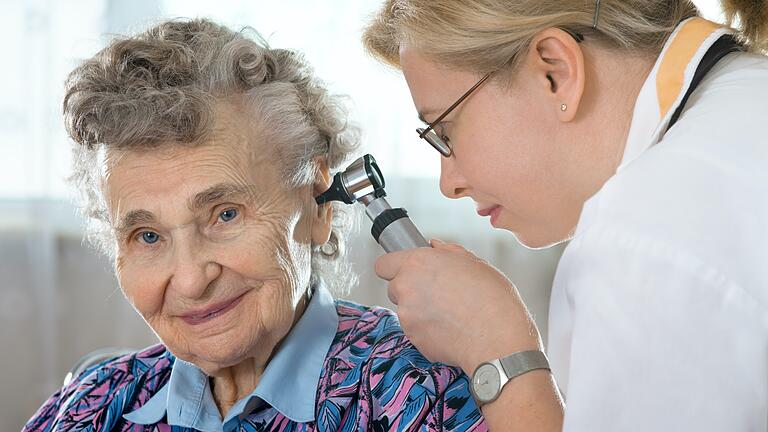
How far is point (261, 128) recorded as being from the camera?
1514 mm

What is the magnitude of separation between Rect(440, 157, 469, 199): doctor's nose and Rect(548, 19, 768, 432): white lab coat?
0.37m

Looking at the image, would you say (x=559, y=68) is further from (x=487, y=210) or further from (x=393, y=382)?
(x=393, y=382)

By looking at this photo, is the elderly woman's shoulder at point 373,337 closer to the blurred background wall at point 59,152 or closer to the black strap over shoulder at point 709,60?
the black strap over shoulder at point 709,60

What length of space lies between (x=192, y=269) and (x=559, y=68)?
25.0 inches

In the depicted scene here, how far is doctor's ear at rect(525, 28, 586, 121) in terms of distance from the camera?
121 cm

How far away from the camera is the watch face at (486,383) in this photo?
1.16 m

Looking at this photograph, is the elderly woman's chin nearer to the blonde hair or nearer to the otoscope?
the otoscope

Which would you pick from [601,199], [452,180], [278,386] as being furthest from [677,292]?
[278,386]

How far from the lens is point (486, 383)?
117cm

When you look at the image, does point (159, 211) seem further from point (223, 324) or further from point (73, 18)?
point (73, 18)

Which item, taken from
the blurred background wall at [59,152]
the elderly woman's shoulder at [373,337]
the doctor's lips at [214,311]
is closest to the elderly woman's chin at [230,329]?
the doctor's lips at [214,311]

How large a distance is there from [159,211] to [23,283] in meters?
2.06

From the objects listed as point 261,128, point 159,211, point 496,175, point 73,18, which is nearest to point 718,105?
point 496,175

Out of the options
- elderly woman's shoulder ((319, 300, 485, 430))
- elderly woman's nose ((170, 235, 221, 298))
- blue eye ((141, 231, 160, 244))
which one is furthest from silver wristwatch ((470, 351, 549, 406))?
blue eye ((141, 231, 160, 244))
